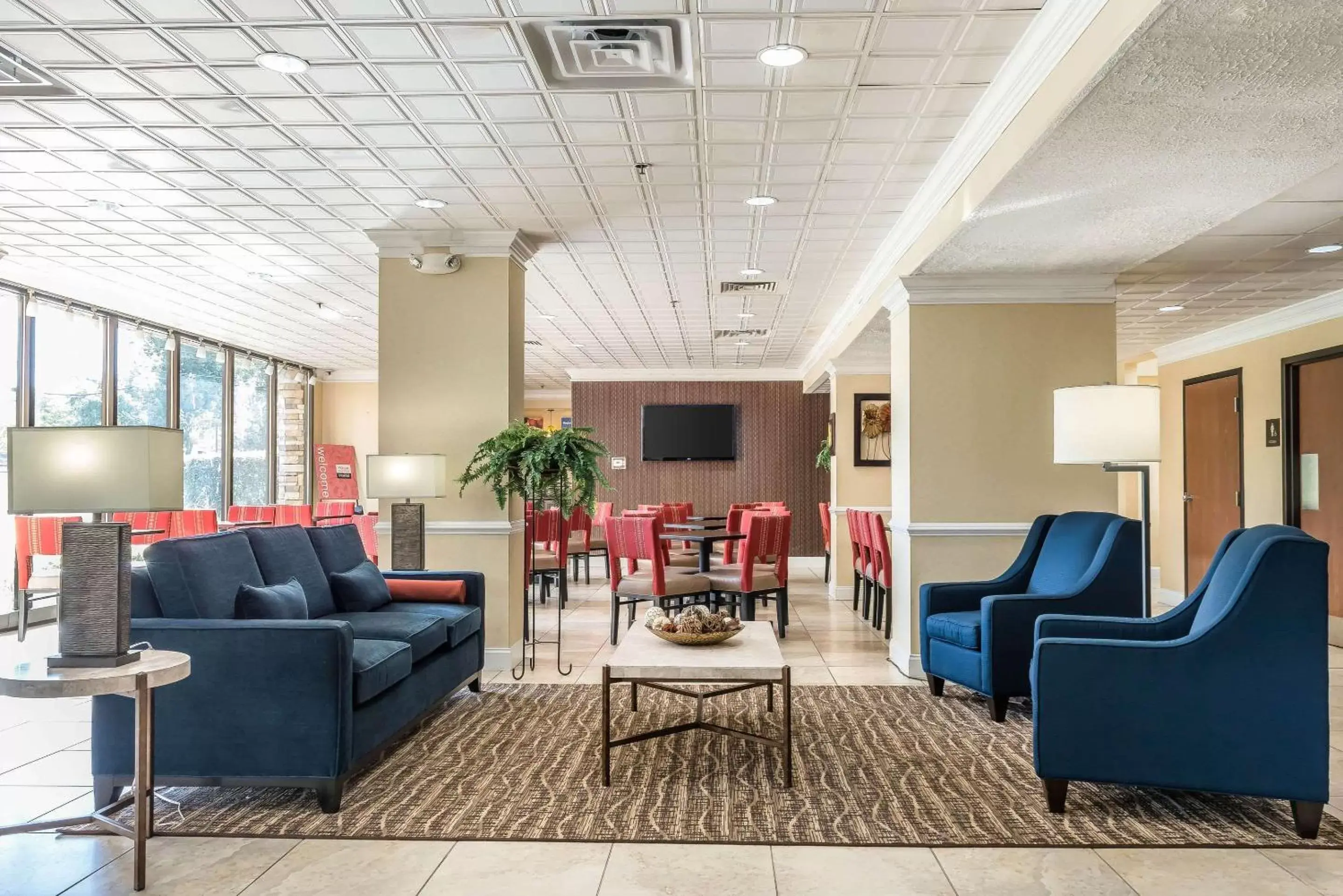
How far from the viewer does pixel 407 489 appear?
5387mm

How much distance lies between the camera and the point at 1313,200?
14.8ft

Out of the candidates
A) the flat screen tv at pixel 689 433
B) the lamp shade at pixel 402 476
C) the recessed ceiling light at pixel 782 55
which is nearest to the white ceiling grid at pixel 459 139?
the recessed ceiling light at pixel 782 55

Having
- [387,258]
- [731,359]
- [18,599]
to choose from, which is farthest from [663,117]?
[731,359]

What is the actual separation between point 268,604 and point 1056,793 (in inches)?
117

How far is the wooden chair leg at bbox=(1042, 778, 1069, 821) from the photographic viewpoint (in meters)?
3.28

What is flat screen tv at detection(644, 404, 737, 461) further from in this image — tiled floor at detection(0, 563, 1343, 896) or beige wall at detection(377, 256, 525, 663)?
tiled floor at detection(0, 563, 1343, 896)

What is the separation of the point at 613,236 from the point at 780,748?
335 centimetres

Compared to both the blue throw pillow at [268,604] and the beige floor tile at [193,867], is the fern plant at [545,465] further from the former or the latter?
the beige floor tile at [193,867]

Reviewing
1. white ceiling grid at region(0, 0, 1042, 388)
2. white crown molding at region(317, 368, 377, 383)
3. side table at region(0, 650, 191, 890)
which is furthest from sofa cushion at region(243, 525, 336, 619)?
white crown molding at region(317, 368, 377, 383)

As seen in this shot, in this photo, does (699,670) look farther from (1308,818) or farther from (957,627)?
(1308,818)

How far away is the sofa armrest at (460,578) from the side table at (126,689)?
2113mm

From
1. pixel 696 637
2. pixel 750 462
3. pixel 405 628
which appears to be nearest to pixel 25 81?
pixel 405 628

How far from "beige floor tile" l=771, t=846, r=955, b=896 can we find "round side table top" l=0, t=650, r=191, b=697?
191cm

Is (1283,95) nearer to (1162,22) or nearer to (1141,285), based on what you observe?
(1162,22)
